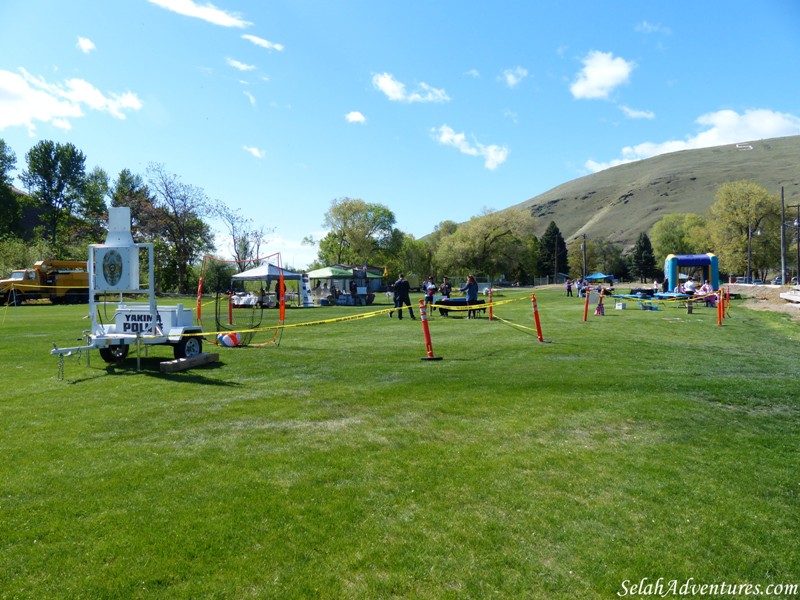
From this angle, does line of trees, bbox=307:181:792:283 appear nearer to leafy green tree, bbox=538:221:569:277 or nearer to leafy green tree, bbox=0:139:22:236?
leafy green tree, bbox=538:221:569:277

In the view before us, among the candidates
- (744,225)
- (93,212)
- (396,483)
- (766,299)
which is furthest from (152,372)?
(744,225)

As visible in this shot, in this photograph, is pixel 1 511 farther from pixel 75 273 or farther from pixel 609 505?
pixel 75 273

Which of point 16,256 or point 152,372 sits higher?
point 16,256

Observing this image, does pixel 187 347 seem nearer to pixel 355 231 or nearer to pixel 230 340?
pixel 230 340

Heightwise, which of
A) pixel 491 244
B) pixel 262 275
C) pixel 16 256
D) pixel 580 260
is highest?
pixel 491 244

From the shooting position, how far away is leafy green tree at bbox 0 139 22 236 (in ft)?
282

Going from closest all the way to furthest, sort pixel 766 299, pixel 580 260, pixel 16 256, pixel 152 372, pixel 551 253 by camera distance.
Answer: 1. pixel 152 372
2. pixel 766 299
3. pixel 16 256
4. pixel 551 253
5. pixel 580 260

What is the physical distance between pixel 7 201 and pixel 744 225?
377 ft

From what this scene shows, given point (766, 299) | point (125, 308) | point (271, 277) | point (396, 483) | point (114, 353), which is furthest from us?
point (766, 299)

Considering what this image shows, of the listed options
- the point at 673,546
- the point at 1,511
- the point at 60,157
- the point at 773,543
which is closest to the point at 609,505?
the point at 673,546

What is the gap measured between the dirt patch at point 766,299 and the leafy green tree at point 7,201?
9999cm

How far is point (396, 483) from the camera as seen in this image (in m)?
4.44

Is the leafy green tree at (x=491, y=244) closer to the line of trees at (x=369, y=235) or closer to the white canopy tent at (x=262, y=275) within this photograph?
the line of trees at (x=369, y=235)

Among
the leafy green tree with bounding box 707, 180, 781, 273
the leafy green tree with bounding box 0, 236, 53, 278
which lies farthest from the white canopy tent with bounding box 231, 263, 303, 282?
the leafy green tree with bounding box 707, 180, 781, 273
